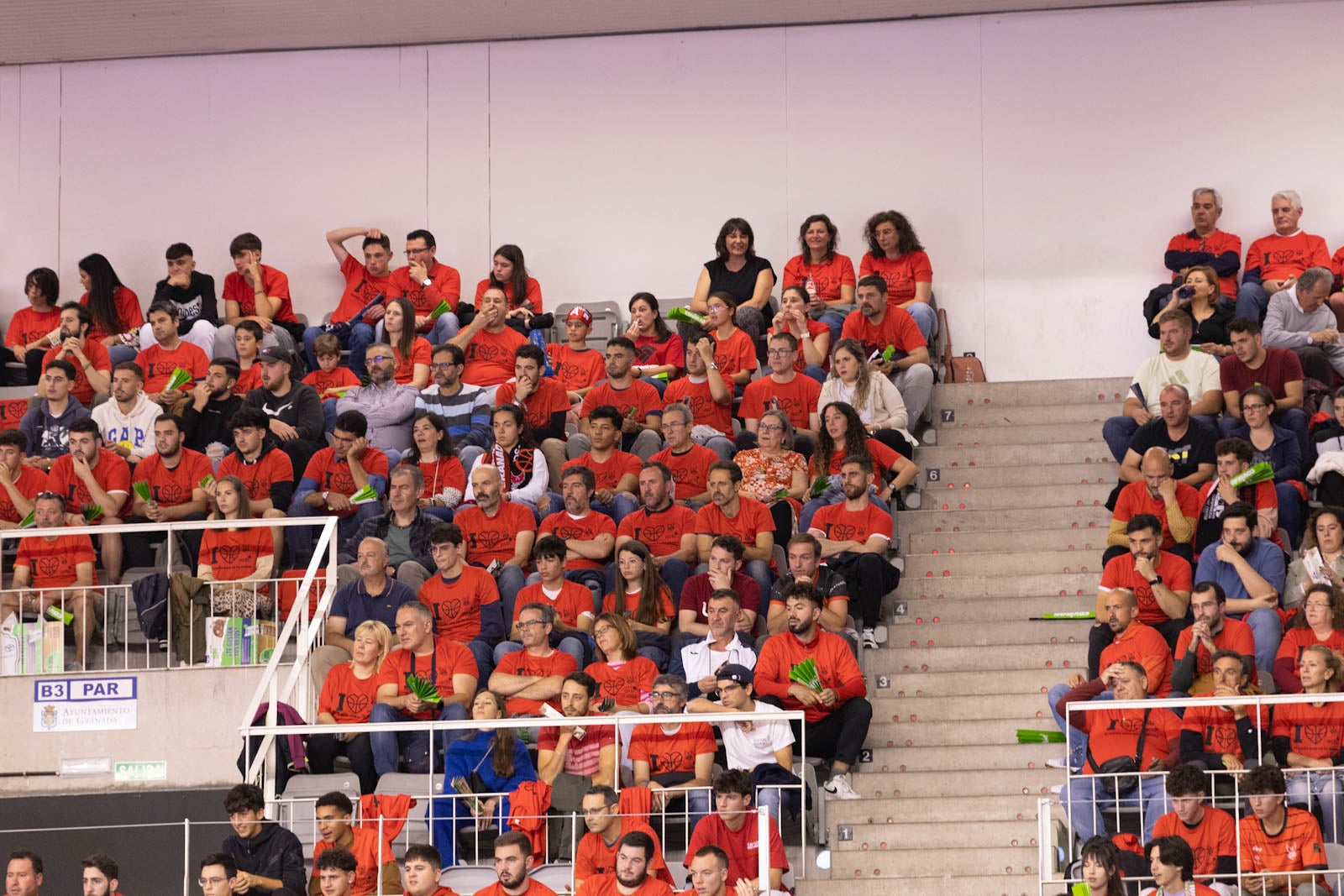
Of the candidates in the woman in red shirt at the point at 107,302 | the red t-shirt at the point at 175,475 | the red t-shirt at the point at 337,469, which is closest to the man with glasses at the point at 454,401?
the red t-shirt at the point at 337,469

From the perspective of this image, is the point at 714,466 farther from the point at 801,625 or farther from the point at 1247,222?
the point at 1247,222

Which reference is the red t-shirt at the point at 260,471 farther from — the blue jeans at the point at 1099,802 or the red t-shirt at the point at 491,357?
the blue jeans at the point at 1099,802

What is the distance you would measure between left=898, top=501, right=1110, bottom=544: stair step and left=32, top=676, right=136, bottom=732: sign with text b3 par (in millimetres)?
4535

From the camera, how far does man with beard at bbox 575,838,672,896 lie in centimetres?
812

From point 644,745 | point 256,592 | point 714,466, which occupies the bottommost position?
point 644,745

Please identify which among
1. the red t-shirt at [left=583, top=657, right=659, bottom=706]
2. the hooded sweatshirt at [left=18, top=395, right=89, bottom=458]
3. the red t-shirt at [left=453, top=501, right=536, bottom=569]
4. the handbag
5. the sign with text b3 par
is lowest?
the handbag

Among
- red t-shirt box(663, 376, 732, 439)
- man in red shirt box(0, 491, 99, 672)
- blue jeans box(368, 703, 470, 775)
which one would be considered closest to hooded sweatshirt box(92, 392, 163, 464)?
man in red shirt box(0, 491, 99, 672)

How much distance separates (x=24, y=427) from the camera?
12.5 meters

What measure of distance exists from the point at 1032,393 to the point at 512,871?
5.85m

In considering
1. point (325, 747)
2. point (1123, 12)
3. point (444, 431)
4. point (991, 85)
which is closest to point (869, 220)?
point (991, 85)

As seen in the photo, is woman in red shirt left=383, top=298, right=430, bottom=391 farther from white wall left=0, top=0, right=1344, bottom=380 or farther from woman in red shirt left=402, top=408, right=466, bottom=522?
white wall left=0, top=0, right=1344, bottom=380

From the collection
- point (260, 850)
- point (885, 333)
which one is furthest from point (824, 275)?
point (260, 850)

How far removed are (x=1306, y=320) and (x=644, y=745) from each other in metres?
5.65

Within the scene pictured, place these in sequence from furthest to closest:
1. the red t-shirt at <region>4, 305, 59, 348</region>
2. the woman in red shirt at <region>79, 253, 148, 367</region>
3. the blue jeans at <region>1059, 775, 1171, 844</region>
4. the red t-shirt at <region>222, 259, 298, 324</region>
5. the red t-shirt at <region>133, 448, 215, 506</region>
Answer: the red t-shirt at <region>4, 305, 59, 348</region> < the red t-shirt at <region>222, 259, 298, 324</region> < the woman in red shirt at <region>79, 253, 148, 367</region> < the red t-shirt at <region>133, 448, 215, 506</region> < the blue jeans at <region>1059, 775, 1171, 844</region>
